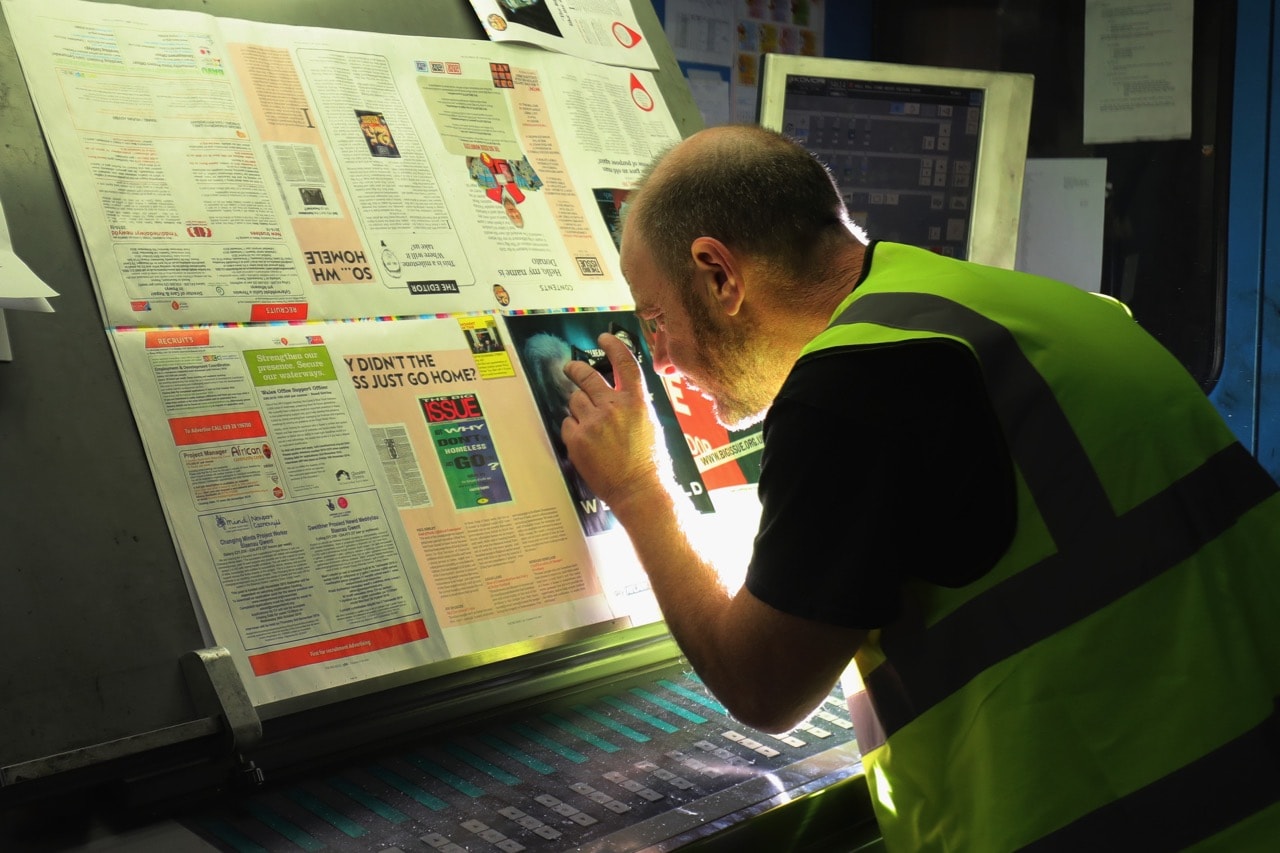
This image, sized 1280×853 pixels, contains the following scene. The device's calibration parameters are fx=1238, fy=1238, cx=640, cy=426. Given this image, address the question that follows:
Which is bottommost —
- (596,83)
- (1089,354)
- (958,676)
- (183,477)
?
(958,676)

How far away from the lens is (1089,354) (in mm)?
1230

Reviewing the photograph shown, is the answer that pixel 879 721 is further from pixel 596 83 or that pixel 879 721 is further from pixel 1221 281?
pixel 1221 281

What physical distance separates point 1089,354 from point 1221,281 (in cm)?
245

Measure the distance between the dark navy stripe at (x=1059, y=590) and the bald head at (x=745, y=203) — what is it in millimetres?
489

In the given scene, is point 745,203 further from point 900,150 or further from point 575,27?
point 900,150

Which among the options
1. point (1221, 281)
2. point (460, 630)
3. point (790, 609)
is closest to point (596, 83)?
point (460, 630)

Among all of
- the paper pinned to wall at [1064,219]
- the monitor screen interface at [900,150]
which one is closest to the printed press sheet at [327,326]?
the monitor screen interface at [900,150]

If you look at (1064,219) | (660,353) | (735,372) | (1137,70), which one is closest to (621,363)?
(660,353)

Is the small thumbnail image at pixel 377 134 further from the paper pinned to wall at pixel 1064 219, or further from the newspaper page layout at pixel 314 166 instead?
the paper pinned to wall at pixel 1064 219

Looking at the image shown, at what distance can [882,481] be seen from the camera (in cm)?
114

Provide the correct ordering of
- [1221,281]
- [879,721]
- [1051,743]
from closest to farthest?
[1051,743], [879,721], [1221,281]

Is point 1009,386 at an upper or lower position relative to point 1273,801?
upper

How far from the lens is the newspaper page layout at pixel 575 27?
1.91 m

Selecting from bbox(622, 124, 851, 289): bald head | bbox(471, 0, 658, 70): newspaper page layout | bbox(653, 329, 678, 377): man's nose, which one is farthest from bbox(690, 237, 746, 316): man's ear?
bbox(471, 0, 658, 70): newspaper page layout
